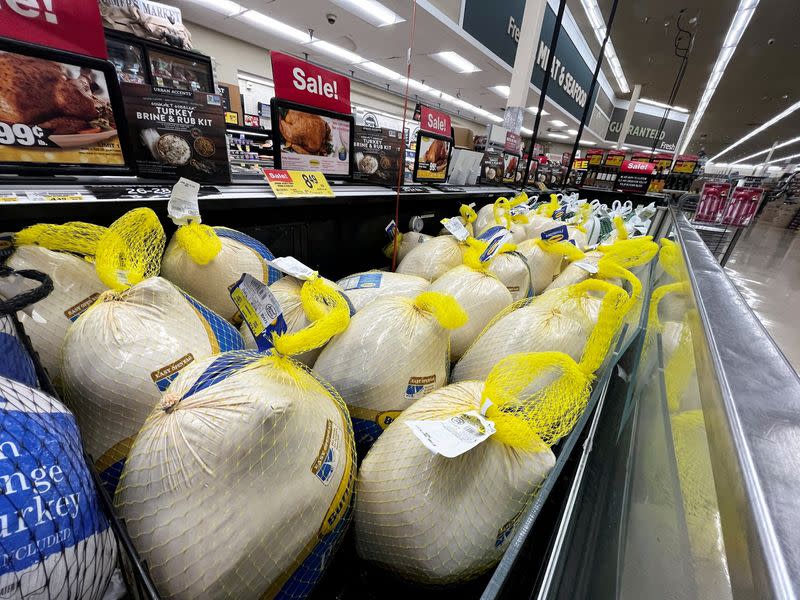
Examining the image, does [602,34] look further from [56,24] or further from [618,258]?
[56,24]

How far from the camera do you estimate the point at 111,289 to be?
27.4 inches

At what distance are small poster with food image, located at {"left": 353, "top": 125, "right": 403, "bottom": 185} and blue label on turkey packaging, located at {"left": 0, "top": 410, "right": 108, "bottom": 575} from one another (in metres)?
1.42

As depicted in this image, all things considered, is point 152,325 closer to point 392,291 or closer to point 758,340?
point 392,291

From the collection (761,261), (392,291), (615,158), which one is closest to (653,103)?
(761,261)

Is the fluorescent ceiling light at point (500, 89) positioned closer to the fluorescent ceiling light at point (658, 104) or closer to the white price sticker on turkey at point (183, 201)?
the fluorescent ceiling light at point (658, 104)

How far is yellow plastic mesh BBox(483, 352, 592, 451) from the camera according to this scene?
0.58m

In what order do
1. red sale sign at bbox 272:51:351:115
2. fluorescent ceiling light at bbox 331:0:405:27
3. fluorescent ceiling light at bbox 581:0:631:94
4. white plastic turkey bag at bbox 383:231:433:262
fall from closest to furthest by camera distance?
red sale sign at bbox 272:51:351:115, white plastic turkey bag at bbox 383:231:433:262, fluorescent ceiling light at bbox 331:0:405:27, fluorescent ceiling light at bbox 581:0:631:94

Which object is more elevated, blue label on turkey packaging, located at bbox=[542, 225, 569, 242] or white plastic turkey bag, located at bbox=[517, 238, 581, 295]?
blue label on turkey packaging, located at bbox=[542, 225, 569, 242]

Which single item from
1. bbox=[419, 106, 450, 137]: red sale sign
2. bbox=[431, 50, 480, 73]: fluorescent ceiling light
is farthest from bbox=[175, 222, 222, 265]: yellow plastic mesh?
bbox=[431, 50, 480, 73]: fluorescent ceiling light

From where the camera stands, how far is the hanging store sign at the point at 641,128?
14.8 meters

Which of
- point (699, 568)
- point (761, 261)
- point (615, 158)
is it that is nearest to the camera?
point (699, 568)

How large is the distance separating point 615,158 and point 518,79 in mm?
1838

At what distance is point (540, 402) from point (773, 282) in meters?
6.15

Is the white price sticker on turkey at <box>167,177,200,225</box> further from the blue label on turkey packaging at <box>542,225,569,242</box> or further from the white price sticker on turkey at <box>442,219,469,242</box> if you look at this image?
the blue label on turkey packaging at <box>542,225,569,242</box>
